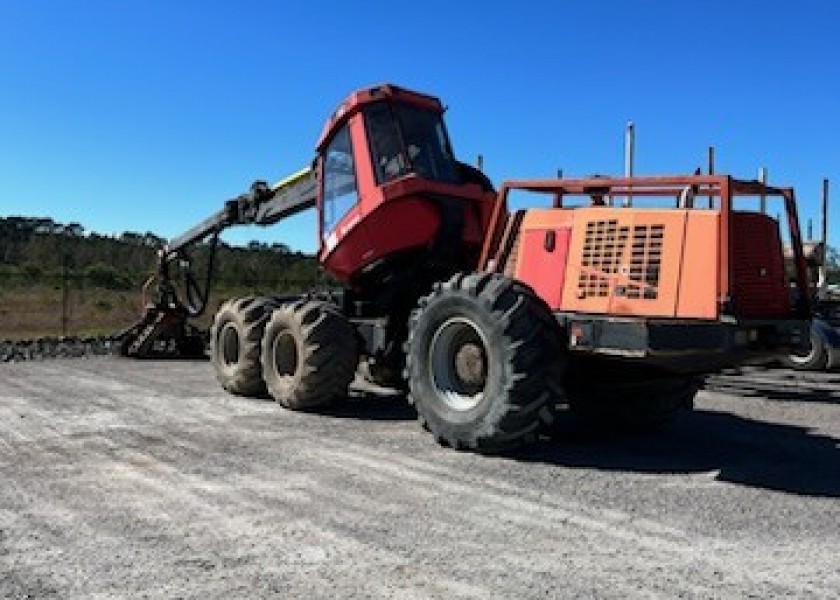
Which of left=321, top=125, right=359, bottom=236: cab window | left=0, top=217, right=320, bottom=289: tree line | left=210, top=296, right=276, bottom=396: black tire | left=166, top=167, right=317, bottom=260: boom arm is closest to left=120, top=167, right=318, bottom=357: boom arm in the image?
left=166, top=167, right=317, bottom=260: boom arm

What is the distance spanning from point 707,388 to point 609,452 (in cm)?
587

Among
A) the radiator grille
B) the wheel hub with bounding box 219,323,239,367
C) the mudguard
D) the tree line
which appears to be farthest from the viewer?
the tree line

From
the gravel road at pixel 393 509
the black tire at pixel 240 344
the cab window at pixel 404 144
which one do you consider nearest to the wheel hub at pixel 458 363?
the gravel road at pixel 393 509

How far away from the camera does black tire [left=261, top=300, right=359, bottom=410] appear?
34.4 feet

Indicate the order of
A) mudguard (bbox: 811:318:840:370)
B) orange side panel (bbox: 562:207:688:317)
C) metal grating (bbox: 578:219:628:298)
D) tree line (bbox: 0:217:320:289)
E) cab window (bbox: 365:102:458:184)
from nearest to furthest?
1. orange side panel (bbox: 562:207:688:317)
2. metal grating (bbox: 578:219:628:298)
3. cab window (bbox: 365:102:458:184)
4. mudguard (bbox: 811:318:840:370)
5. tree line (bbox: 0:217:320:289)

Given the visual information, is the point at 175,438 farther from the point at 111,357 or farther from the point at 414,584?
the point at 111,357

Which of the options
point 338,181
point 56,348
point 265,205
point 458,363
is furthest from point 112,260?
point 458,363

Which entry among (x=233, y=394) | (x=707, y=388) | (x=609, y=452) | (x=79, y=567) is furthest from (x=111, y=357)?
(x=79, y=567)

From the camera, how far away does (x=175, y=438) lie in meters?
8.99

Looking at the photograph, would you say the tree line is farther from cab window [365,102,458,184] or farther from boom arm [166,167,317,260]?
cab window [365,102,458,184]

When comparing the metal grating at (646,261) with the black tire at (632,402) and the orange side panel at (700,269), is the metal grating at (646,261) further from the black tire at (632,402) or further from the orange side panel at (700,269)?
the black tire at (632,402)

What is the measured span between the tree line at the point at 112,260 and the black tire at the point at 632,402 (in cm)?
2360

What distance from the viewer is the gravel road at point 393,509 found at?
16.1 ft

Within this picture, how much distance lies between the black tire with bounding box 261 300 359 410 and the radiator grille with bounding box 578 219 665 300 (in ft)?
11.0
